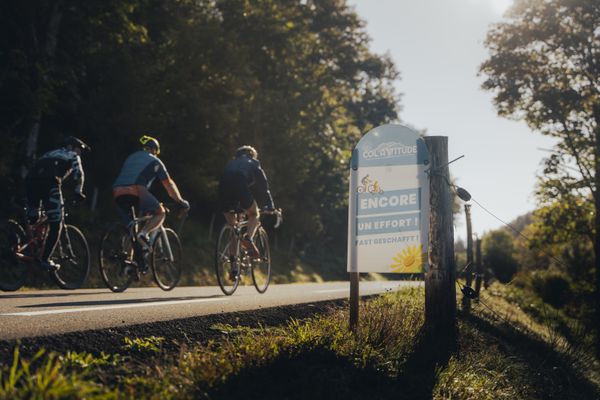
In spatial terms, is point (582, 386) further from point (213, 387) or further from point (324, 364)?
point (213, 387)

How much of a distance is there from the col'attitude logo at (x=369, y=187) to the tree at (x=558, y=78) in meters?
18.0

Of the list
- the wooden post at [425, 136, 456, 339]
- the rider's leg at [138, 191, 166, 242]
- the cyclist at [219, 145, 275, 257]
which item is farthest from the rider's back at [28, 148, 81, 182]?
the wooden post at [425, 136, 456, 339]

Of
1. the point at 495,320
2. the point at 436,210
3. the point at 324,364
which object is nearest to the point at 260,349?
the point at 324,364

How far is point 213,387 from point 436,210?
3220 millimetres

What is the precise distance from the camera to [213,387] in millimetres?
3734

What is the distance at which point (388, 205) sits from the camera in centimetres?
578

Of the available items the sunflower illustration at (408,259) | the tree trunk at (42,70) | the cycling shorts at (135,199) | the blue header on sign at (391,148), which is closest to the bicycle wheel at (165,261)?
the cycling shorts at (135,199)

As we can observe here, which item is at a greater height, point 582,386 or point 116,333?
point 116,333

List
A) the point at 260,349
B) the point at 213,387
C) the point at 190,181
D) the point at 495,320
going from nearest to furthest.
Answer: the point at 213,387
the point at 260,349
the point at 495,320
the point at 190,181

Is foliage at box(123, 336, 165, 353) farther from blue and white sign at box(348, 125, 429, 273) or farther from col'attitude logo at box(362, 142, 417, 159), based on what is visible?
col'attitude logo at box(362, 142, 417, 159)

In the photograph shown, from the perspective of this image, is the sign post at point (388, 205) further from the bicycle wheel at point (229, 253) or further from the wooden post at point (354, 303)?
the bicycle wheel at point (229, 253)

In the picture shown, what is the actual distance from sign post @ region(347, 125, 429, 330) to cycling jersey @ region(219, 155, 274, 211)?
11.6 ft

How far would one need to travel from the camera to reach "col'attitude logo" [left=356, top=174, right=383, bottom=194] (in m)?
5.82

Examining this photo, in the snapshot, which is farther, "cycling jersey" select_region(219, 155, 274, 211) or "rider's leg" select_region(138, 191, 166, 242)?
"cycling jersey" select_region(219, 155, 274, 211)
